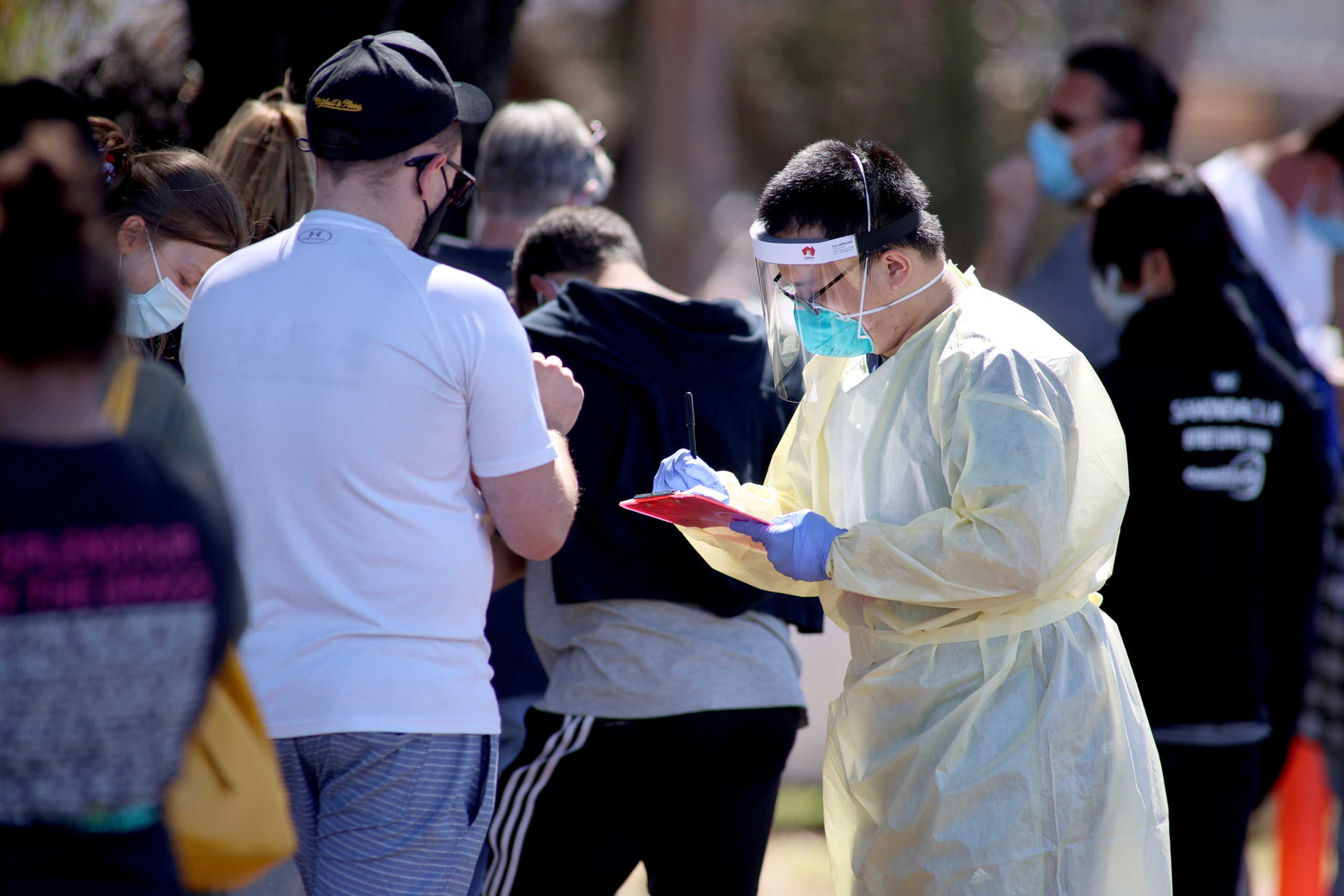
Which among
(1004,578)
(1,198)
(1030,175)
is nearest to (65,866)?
(1,198)

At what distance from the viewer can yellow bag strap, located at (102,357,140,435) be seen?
138cm

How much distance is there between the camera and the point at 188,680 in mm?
1354

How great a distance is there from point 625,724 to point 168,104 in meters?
2.48

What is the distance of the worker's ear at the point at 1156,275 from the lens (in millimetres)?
3082

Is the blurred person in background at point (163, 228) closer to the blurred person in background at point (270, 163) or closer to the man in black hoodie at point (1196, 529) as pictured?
the blurred person in background at point (270, 163)

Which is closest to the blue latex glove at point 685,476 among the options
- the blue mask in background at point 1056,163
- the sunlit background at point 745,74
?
the sunlit background at point 745,74

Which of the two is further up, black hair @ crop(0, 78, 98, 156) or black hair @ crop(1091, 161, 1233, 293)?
black hair @ crop(0, 78, 98, 156)

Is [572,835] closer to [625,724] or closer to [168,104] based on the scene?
[625,724]

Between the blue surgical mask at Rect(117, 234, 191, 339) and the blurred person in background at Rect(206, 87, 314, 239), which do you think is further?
the blurred person in background at Rect(206, 87, 314, 239)

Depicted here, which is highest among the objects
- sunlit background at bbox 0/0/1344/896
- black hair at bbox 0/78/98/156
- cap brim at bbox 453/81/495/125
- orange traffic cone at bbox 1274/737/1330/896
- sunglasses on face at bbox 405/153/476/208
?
black hair at bbox 0/78/98/156

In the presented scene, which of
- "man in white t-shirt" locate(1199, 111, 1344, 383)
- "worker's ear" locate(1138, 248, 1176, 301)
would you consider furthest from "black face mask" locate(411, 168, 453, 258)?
"man in white t-shirt" locate(1199, 111, 1344, 383)

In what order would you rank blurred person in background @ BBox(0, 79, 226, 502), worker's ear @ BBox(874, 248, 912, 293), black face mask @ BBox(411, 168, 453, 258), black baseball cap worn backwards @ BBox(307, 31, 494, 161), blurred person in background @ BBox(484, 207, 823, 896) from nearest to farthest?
1. blurred person in background @ BBox(0, 79, 226, 502)
2. black baseball cap worn backwards @ BBox(307, 31, 494, 161)
3. black face mask @ BBox(411, 168, 453, 258)
4. worker's ear @ BBox(874, 248, 912, 293)
5. blurred person in background @ BBox(484, 207, 823, 896)

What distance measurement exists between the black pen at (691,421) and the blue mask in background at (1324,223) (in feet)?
10.8

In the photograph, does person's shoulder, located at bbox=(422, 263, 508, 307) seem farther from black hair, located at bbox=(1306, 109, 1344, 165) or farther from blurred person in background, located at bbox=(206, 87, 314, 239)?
black hair, located at bbox=(1306, 109, 1344, 165)
